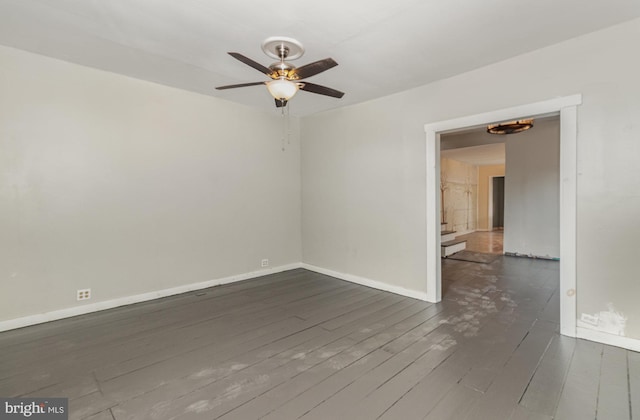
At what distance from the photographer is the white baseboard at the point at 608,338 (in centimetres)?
229

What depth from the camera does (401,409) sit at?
1.68 meters

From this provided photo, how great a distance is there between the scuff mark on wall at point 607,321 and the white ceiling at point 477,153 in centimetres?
559

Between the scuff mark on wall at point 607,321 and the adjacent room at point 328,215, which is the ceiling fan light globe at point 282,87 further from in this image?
the scuff mark on wall at point 607,321

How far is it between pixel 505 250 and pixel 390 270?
3.72 metres

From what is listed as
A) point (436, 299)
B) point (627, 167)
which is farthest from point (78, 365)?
point (627, 167)

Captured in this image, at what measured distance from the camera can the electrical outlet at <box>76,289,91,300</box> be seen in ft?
10.3

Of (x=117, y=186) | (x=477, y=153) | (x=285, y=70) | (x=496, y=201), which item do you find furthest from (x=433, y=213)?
(x=496, y=201)

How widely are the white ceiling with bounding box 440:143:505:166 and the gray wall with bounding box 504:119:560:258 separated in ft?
3.93

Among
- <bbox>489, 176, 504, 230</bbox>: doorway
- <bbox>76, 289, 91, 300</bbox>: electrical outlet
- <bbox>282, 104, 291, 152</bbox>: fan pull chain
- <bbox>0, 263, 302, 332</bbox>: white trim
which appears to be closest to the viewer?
<bbox>0, 263, 302, 332</bbox>: white trim

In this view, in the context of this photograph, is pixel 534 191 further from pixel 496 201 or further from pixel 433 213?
pixel 496 201

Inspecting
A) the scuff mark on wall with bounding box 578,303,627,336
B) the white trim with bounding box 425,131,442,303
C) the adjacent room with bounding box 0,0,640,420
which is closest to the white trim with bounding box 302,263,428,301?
the adjacent room with bounding box 0,0,640,420

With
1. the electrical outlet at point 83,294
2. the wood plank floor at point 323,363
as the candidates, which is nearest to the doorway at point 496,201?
the wood plank floor at point 323,363

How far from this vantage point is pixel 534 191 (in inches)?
233

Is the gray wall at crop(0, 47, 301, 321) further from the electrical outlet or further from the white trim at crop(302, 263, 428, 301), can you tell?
the white trim at crop(302, 263, 428, 301)
